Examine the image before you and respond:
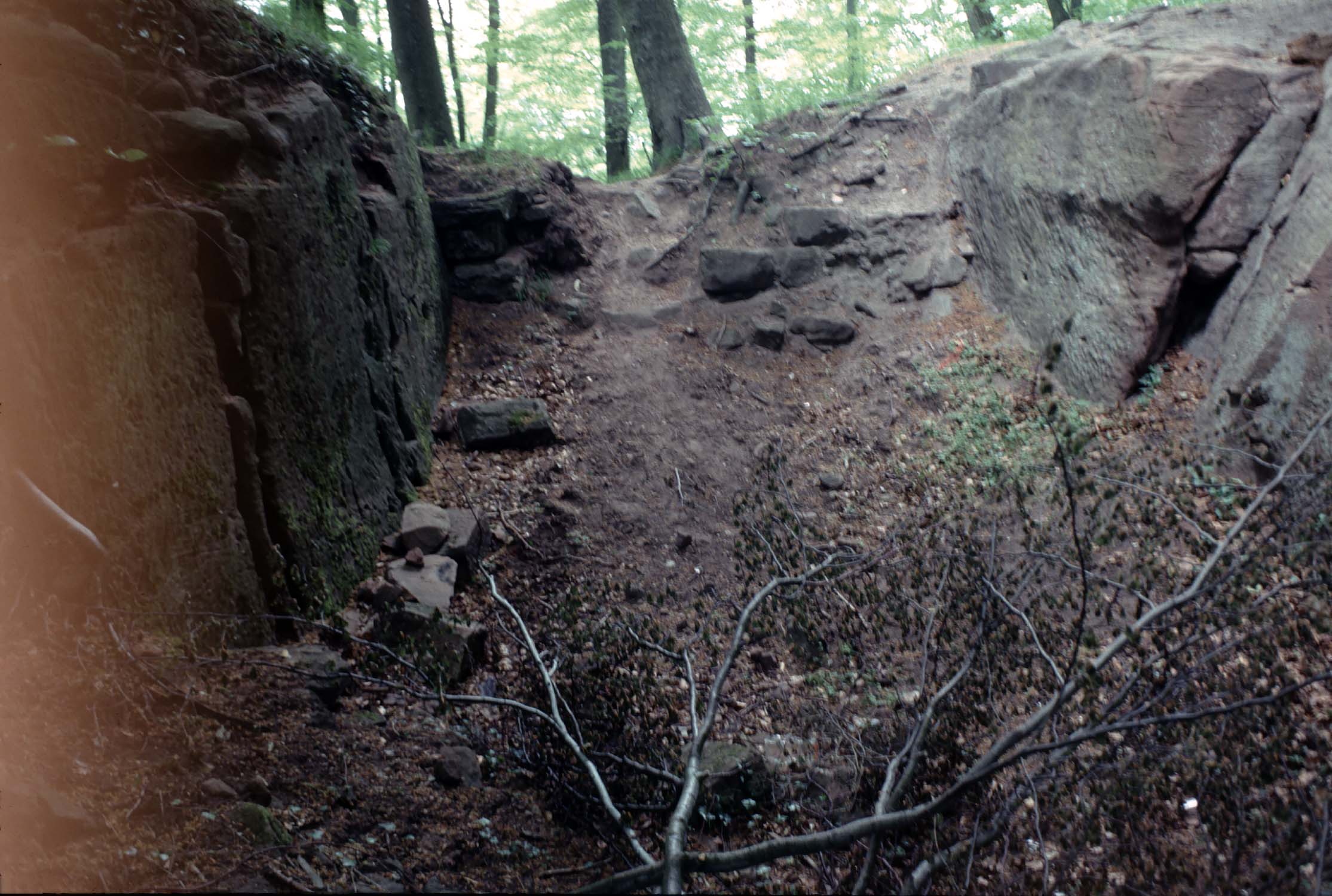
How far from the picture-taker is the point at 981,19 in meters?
13.3

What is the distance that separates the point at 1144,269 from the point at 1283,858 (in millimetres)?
5233

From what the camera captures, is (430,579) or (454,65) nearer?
(430,579)

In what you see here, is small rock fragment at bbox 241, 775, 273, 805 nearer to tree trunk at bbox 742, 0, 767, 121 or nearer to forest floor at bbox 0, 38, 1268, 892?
forest floor at bbox 0, 38, 1268, 892

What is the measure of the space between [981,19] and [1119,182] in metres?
8.30

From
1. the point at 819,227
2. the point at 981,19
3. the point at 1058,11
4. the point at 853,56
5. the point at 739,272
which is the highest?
the point at 981,19

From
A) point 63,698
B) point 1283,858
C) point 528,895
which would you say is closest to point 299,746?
point 63,698

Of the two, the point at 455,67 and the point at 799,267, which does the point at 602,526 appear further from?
the point at 455,67

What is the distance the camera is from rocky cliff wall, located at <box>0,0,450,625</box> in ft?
Result: 10.6

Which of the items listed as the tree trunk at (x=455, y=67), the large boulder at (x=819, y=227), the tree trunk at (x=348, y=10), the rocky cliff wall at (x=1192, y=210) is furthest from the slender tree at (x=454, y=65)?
the rocky cliff wall at (x=1192, y=210)

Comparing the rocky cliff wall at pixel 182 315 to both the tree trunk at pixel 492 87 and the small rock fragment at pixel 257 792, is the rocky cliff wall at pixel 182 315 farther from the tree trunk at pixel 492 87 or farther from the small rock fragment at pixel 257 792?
the tree trunk at pixel 492 87

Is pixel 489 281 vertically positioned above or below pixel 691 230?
below

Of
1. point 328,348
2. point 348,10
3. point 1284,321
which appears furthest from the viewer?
point 348,10

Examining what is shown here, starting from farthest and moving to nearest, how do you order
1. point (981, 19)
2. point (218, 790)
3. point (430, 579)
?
point (981, 19) < point (430, 579) < point (218, 790)

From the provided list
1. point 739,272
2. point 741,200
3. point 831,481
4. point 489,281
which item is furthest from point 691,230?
point 831,481
